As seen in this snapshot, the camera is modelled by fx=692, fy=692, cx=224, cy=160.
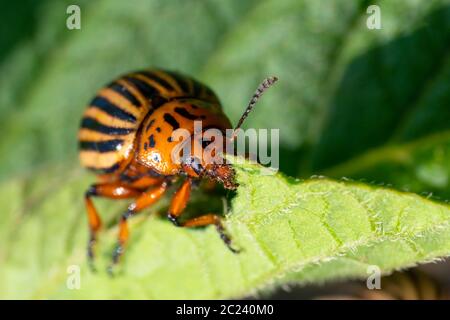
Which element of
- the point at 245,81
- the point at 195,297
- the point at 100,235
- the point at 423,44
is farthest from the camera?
the point at 245,81

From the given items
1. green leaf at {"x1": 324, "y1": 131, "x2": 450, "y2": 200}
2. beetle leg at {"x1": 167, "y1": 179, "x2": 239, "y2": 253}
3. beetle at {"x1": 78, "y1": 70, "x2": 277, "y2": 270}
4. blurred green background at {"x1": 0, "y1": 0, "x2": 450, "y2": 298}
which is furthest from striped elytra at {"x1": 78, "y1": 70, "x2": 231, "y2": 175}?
green leaf at {"x1": 324, "y1": 131, "x2": 450, "y2": 200}

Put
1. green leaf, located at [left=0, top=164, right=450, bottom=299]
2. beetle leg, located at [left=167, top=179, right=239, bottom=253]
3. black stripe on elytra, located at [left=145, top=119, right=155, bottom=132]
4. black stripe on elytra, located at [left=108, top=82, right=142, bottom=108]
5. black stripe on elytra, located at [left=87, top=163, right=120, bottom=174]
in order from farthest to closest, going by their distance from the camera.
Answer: black stripe on elytra, located at [left=87, top=163, right=120, bottom=174] → black stripe on elytra, located at [left=108, top=82, right=142, bottom=108] → black stripe on elytra, located at [left=145, top=119, right=155, bottom=132] → beetle leg, located at [left=167, top=179, right=239, bottom=253] → green leaf, located at [left=0, top=164, right=450, bottom=299]

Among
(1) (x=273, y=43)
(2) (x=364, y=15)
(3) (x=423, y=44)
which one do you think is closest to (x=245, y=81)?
(1) (x=273, y=43)

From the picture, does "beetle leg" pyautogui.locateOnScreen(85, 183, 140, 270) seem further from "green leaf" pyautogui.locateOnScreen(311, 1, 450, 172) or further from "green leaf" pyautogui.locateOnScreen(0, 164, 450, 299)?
"green leaf" pyautogui.locateOnScreen(311, 1, 450, 172)

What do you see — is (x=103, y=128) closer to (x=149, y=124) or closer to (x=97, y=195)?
(x=149, y=124)

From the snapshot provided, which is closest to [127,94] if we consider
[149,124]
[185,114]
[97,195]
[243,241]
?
[149,124]
